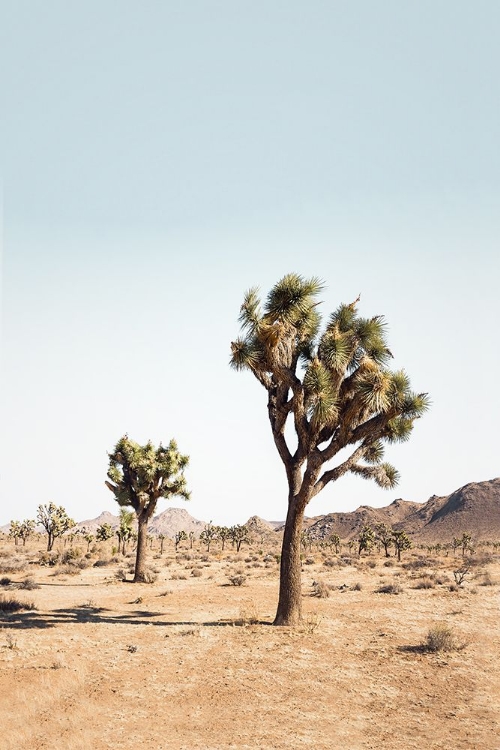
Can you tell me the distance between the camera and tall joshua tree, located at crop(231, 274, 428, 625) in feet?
46.8

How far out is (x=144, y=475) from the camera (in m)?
24.4

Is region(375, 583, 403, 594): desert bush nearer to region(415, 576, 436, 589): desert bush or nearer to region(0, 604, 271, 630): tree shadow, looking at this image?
region(415, 576, 436, 589): desert bush

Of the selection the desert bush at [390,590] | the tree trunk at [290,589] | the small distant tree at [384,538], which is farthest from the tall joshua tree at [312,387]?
the small distant tree at [384,538]

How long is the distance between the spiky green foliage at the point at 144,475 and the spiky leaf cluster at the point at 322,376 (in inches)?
422

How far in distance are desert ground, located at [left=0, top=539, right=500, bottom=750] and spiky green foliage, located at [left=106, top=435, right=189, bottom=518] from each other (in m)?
5.42

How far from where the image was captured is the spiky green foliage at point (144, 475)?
968 inches

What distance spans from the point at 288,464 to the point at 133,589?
37.7 feet

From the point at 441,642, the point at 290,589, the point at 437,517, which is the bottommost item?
the point at 437,517

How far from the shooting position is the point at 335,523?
126 m

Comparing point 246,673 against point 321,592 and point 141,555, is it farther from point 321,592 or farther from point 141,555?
point 141,555

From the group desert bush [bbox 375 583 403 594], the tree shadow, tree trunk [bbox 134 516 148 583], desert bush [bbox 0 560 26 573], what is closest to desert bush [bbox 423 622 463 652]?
the tree shadow

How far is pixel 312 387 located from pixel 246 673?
22.3ft

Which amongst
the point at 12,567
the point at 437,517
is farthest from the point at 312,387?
the point at 437,517

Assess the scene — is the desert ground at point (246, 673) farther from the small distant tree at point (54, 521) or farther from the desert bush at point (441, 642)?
the small distant tree at point (54, 521)
